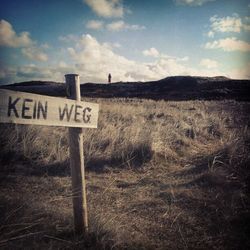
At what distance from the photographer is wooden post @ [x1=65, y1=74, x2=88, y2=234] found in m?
2.59

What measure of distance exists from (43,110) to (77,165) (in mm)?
756

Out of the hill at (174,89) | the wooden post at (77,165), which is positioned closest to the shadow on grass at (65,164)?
the wooden post at (77,165)

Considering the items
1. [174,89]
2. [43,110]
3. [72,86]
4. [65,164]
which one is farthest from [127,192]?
[174,89]

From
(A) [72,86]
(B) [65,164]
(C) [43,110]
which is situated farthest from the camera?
(B) [65,164]

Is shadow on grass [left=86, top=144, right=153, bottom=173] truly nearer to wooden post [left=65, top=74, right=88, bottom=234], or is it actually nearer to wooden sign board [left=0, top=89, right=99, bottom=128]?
wooden post [left=65, top=74, right=88, bottom=234]

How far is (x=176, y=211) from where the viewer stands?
11.3ft

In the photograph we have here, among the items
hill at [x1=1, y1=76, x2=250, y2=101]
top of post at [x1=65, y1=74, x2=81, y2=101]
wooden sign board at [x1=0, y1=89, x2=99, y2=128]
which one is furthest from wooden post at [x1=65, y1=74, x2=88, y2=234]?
hill at [x1=1, y1=76, x2=250, y2=101]

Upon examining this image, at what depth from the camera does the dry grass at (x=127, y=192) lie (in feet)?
8.93

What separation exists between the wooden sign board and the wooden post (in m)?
0.13

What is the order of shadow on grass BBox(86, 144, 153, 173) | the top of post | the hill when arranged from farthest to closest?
the hill → shadow on grass BBox(86, 144, 153, 173) → the top of post

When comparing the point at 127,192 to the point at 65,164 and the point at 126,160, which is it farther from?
the point at 65,164

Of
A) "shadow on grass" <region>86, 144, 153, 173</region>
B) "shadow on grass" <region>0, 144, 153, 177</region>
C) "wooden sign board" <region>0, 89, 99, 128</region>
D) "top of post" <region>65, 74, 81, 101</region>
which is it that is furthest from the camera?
"shadow on grass" <region>86, 144, 153, 173</region>

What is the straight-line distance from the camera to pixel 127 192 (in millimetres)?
4086

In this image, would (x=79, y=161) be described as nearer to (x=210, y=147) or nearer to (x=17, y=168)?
(x=17, y=168)
